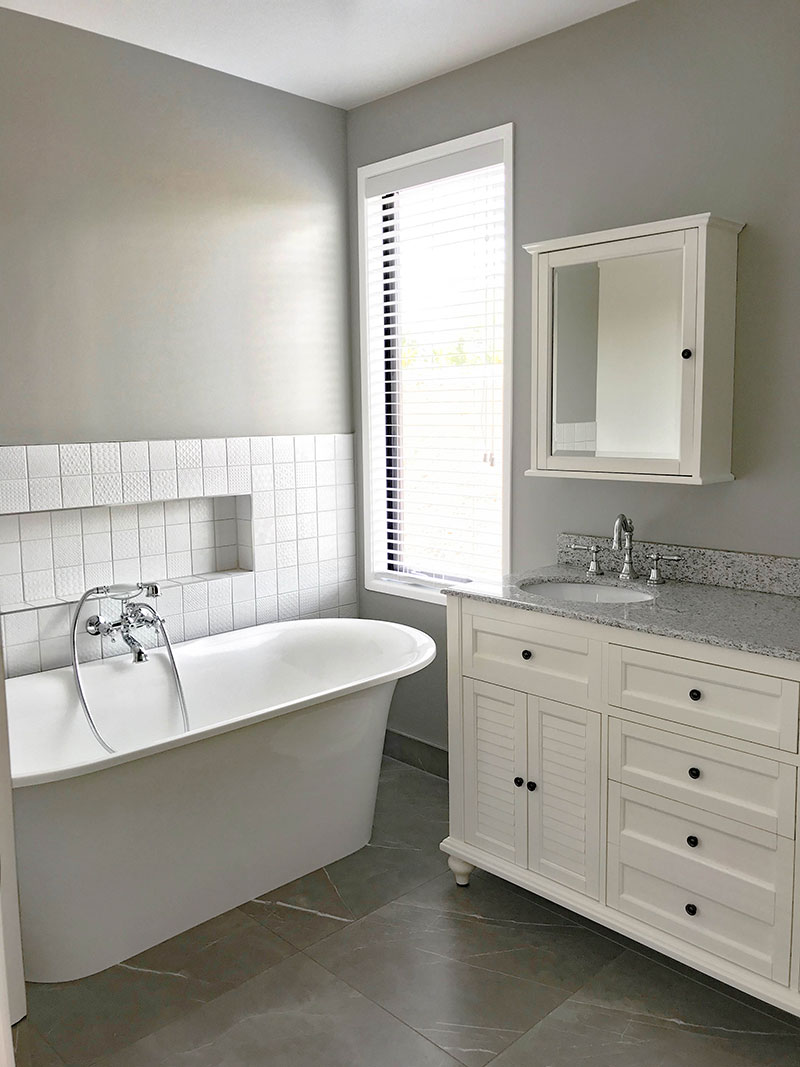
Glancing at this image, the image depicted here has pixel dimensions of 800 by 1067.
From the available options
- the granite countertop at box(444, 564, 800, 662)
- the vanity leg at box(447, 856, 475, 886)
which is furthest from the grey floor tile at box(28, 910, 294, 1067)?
the granite countertop at box(444, 564, 800, 662)

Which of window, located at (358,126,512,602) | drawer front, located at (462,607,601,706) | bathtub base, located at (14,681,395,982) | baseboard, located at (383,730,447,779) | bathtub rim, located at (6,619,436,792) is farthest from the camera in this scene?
baseboard, located at (383,730,447,779)

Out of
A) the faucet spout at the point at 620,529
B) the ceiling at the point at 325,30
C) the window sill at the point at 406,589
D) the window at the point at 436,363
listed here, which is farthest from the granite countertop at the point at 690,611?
the ceiling at the point at 325,30

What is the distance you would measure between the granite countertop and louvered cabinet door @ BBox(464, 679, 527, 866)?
11.0 inches

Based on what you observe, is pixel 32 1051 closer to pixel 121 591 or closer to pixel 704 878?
pixel 121 591

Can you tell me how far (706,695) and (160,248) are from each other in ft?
7.81

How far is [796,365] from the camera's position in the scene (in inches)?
100

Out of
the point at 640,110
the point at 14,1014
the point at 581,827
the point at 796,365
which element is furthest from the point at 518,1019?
the point at 640,110

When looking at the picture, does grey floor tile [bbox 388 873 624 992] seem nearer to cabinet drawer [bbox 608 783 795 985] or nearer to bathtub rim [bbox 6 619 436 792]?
cabinet drawer [bbox 608 783 795 985]

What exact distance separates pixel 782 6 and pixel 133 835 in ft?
9.34

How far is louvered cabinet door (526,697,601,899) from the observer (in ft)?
7.94

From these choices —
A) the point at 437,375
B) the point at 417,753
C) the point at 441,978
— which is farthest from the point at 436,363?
the point at 441,978

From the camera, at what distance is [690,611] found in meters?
2.38

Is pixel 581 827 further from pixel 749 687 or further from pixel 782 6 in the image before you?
pixel 782 6

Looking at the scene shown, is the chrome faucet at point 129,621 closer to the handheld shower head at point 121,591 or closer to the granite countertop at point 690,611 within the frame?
the handheld shower head at point 121,591
